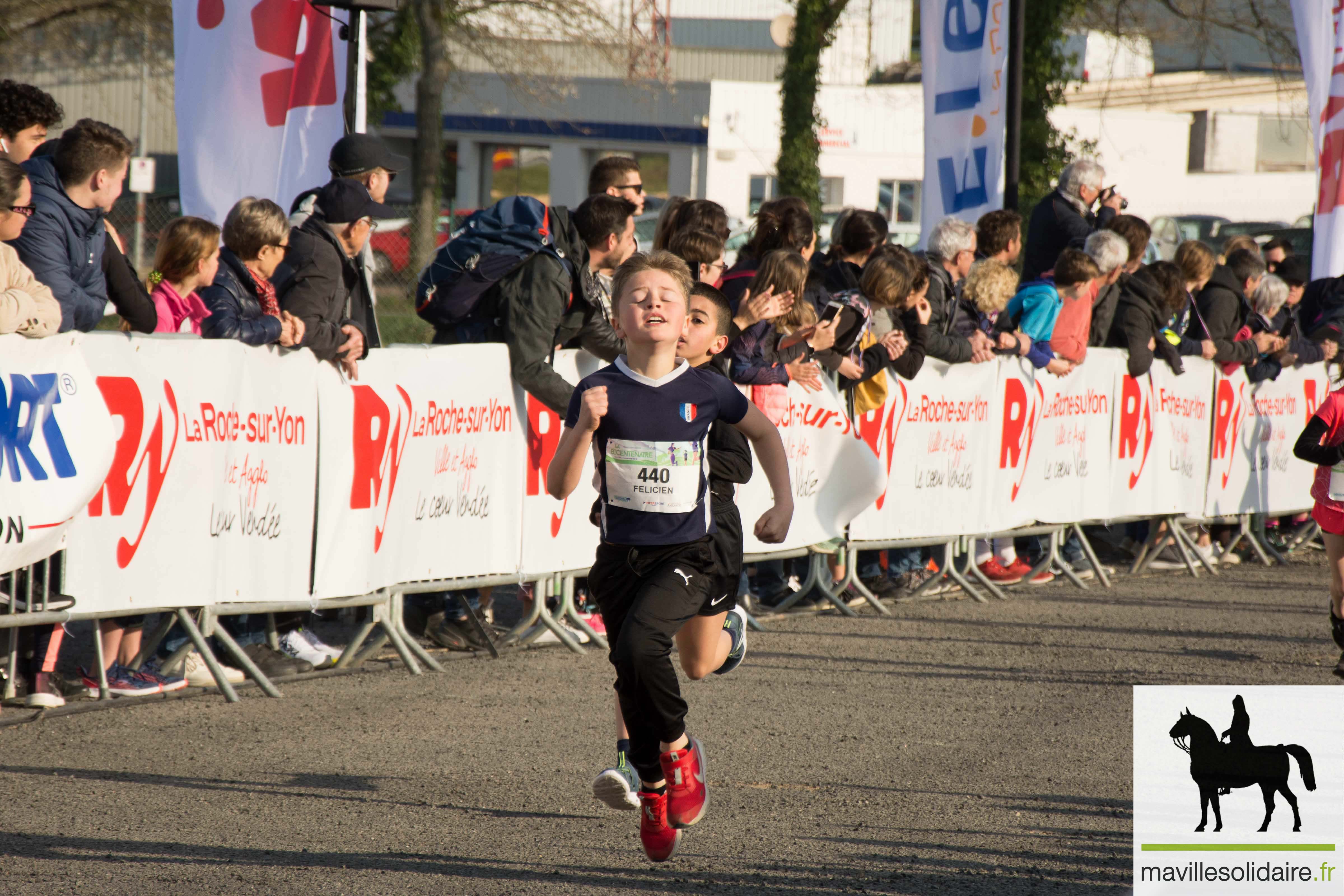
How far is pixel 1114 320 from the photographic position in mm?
11352

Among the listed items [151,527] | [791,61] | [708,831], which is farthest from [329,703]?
[791,61]

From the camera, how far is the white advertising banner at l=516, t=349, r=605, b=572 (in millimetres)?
7891

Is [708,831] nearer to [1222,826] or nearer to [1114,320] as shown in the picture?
[1222,826]

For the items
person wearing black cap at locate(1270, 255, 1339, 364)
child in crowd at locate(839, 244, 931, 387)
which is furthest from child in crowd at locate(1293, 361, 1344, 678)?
person wearing black cap at locate(1270, 255, 1339, 364)

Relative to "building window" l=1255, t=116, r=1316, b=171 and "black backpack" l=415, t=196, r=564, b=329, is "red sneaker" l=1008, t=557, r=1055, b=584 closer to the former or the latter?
"black backpack" l=415, t=196, r=564, b=329

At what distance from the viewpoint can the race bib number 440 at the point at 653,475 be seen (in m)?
4.84

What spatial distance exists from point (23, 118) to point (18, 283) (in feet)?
3.27

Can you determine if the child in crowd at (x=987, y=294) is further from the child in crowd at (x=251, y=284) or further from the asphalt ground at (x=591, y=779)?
the child in crowd at (x=251, y=284)

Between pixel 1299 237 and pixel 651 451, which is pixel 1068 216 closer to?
pixel 651 451

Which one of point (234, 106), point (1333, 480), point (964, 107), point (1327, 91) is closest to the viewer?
point (1333, 480)

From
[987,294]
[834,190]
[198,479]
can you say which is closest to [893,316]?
[987,294]

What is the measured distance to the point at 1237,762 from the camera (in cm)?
447

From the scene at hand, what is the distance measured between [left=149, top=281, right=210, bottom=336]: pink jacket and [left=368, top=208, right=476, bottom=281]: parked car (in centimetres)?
1522

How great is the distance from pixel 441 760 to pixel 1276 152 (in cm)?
5054
